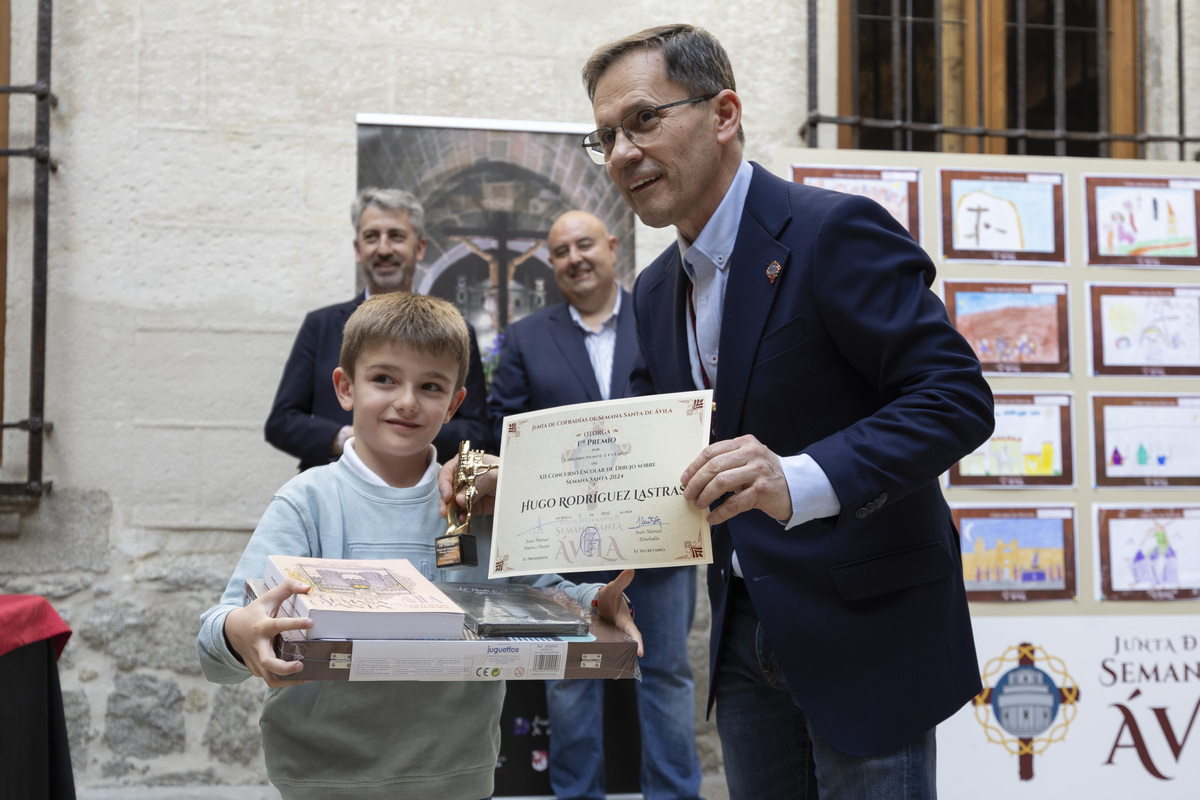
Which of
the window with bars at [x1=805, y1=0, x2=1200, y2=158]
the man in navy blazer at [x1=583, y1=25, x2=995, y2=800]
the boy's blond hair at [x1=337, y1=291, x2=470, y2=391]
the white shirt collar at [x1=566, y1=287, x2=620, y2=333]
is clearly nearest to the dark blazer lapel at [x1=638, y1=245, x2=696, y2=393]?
the man in navy blazer at [x1=583, y1=25, x2=995, y2=800]

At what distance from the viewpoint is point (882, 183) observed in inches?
138

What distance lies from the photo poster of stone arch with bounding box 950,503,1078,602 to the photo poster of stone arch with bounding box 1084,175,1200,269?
3.09 ft

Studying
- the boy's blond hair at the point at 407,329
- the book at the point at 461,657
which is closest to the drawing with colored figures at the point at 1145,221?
the boy's blond hair at the point at 407,329

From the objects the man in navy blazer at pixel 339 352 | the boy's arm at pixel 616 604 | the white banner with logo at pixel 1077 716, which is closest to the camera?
the boy's arm at pixel 616 604

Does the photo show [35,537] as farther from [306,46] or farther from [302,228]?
[306,46]

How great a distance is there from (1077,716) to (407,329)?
2825 millimetres

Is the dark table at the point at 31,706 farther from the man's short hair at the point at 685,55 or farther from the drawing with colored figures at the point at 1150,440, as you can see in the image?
the drawing with colored figures at the point at 1150,440

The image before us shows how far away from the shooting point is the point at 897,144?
4.21 metres

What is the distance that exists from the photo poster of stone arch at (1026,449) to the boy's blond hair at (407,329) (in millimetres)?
2197

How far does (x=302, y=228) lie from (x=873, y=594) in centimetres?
332

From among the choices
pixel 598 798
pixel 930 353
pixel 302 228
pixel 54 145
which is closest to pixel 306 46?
pixel 302 228

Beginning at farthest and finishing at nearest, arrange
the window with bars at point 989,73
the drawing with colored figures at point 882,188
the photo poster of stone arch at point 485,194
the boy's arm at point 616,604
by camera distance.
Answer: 1. the window with bars at point 989,73
2. the photo poster of stone arch at point 485,194
3. the drawing with colored figures at point 882,188
4. the boy's arm at point 616,604

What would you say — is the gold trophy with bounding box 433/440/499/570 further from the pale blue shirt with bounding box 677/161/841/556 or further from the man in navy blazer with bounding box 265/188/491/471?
the man in navy blazer with bounding box 265/188/491/471

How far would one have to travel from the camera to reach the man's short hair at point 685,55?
173 cm
